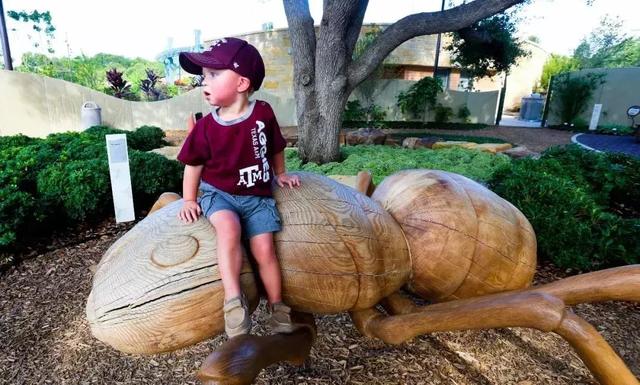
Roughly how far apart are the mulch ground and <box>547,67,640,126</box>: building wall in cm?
2049

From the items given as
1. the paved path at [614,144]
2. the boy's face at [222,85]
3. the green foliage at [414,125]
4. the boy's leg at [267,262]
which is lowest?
the paved path at [614,144]

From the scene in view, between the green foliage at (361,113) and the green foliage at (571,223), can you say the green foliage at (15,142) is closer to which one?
the green foliage at (571,223)

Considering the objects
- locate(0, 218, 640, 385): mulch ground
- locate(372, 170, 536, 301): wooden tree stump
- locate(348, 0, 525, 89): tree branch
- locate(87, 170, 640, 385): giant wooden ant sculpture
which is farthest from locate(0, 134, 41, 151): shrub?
locate(372, 170, 536, 301): wooden tree stump

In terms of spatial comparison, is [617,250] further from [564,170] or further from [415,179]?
[415,179]

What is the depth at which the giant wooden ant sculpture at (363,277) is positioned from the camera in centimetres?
118

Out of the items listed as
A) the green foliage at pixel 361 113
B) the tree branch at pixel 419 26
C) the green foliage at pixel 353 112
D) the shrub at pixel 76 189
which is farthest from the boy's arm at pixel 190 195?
the green foliage at pixel 353 112

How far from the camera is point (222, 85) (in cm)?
134

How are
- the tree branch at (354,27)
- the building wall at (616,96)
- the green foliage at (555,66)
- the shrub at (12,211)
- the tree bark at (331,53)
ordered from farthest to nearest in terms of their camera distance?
the green foliage at (555,66) < the building wall at (616,96) < the tree branch at (354,27) < the tree bark at (331,53) < the shrub at (12,211)

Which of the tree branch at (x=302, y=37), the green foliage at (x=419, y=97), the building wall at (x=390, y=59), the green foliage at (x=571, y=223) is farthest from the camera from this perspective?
the building wall at (x=390, y=59)

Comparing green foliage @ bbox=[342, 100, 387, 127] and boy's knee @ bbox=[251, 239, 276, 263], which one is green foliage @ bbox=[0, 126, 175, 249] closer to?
boy's knee @ bbox=[251, 239, 276, 263]

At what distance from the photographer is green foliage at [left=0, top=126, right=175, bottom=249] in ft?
13.1

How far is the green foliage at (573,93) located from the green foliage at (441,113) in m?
6.55

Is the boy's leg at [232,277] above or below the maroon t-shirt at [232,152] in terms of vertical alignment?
below

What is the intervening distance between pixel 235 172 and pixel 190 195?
→ 193mm
